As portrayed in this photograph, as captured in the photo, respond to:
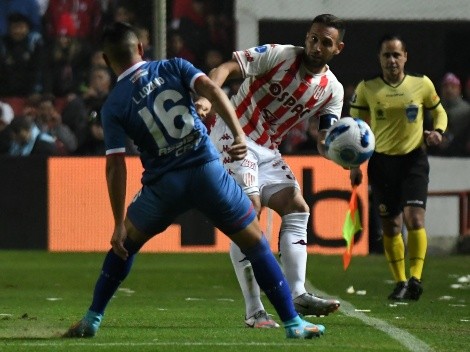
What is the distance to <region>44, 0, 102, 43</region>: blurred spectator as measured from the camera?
61.7 ft

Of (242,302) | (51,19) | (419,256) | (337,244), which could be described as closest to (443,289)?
(419,256)

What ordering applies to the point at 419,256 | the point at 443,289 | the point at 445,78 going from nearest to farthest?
the point at 419,256 < the point at 443,289 < the point at 445,78

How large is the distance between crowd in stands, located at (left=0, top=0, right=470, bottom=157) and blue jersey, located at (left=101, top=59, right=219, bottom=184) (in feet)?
32.8

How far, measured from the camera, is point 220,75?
8695mm

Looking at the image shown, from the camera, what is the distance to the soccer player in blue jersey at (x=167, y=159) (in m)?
7.59

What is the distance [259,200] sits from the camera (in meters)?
9.18

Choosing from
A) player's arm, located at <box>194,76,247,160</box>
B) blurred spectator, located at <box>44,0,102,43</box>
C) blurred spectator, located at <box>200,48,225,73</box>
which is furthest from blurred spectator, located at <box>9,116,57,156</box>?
player's arm, located at <box>194,76,247,160</box>

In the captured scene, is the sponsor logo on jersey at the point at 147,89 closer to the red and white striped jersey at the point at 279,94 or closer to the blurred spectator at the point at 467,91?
the red and white striped jersey at the point at 279,94

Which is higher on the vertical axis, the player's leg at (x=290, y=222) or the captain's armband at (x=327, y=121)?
the captain's armband at (x=327, y=121)

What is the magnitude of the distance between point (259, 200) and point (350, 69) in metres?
9.60

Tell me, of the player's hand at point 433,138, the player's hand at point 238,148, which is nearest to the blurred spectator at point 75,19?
the player's hand at point 433,138

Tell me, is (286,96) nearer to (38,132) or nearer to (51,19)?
(38,132)

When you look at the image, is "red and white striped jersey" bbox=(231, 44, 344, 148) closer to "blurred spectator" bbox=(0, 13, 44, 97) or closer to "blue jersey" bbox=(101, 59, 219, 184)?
"blue jersey" bbox=(101, 59, 219, 184)

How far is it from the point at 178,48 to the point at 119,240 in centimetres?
1075
